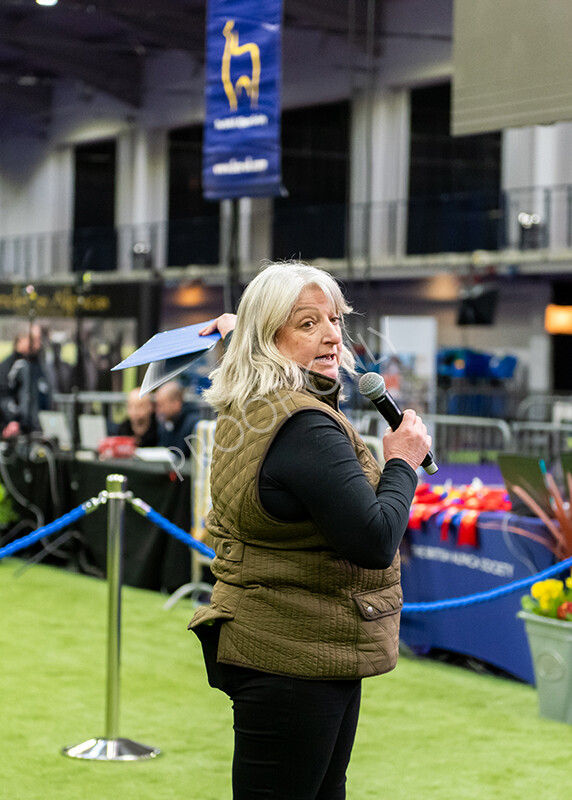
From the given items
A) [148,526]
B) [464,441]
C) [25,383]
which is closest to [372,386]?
[148,526]

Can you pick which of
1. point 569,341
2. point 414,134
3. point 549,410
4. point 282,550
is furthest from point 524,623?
point 414,134

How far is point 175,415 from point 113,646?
12.4 ft

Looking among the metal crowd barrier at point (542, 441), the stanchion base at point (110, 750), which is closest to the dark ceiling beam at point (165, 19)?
the metal crowd barrier at point (542, 441)

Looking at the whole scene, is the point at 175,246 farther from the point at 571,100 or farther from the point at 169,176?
the point at 571,100

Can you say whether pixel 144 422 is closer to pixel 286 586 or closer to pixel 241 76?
pixel 241 76

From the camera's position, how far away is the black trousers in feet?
6.21

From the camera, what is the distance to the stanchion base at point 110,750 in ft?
12.5

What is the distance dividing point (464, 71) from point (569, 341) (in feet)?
47.2

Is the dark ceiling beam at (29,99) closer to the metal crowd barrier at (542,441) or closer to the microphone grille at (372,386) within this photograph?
the metal crowd barrier at (542,441)

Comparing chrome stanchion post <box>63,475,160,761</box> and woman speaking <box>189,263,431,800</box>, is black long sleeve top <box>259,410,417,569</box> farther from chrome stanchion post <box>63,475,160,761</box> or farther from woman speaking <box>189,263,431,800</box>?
chrome stanchion post <box>63,475,160,761</box>

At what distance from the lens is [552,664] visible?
4.36 m

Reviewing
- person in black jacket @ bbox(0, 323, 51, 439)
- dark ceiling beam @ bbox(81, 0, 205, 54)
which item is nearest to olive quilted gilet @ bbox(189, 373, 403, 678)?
person in black jacket @ bbox(0, 323, 51, 439)

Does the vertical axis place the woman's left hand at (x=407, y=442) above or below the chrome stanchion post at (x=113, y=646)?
above

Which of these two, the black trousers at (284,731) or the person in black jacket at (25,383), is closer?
the black trousers at (284,731)
